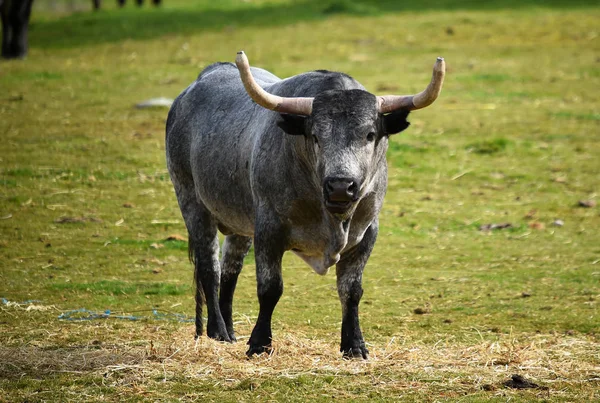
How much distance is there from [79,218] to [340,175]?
7.01 meters

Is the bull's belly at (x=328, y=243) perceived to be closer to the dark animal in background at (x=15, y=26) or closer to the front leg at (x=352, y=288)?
the front leg at (x=352, y=288)

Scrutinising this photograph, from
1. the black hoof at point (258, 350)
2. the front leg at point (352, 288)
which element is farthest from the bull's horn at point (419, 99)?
the black hoof at point (258, 350)

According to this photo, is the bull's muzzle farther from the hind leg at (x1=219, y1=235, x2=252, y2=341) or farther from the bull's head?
the hind leg at (x1=219, y1=235, x2=252, y2=341)

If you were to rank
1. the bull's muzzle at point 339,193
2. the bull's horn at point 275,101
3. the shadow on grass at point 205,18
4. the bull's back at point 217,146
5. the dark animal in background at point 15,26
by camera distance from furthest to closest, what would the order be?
the shadow on grass at point 205,18 < the dark animal in background at point 15,26 < the bull's back at point 217,146 < the bull's horn at point 275,101 < the bull's muzzle at point 339,193

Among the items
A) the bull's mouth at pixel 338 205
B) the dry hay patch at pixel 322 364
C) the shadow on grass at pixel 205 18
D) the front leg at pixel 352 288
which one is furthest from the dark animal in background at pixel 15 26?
the bull's mouth at pixel 338 205

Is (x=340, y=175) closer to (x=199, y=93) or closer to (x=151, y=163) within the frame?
(x=199, y=93)

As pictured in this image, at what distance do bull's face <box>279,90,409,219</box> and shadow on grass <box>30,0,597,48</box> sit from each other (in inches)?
932

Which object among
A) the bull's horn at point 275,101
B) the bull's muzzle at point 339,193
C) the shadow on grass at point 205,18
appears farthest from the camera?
the shadow on grass at point 205,18

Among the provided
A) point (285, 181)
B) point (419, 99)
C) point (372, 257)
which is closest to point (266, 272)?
point (285, 181)

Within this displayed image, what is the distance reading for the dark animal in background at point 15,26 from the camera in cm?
2575

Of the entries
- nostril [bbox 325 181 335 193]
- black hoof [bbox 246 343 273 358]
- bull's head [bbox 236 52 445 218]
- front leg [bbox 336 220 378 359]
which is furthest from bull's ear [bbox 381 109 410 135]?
black hoof [bbox 246 343 273 358]

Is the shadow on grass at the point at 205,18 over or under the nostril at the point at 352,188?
under

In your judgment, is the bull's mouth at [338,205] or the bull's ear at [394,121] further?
the bull's ear at [394,121]

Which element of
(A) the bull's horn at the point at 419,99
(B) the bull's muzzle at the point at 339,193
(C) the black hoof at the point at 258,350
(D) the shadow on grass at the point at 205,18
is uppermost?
(A) the bull's horn at the point at 419,99
